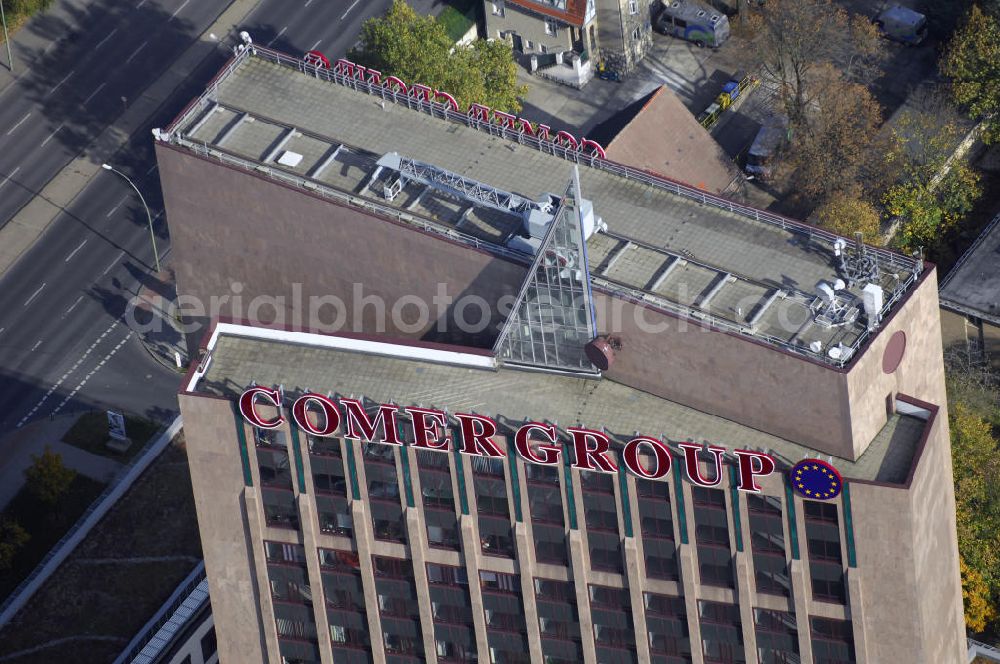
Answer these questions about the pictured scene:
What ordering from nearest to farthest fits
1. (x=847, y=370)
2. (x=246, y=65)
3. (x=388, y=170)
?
(x=847, y=370) < (x=388, y=170) < (x=246, y=65)

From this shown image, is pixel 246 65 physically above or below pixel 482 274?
above

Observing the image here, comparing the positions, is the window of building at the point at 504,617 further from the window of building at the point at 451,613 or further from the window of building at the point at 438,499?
the window of building at the point at 438,499

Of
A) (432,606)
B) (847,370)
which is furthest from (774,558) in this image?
(432,606)

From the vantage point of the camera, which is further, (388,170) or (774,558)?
(388,170)

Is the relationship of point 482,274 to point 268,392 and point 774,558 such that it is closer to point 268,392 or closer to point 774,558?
point 268,392

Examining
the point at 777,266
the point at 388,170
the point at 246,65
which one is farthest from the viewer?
the point at 246,65

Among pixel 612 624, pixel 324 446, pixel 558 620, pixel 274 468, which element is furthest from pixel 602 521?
pixel 274 468
